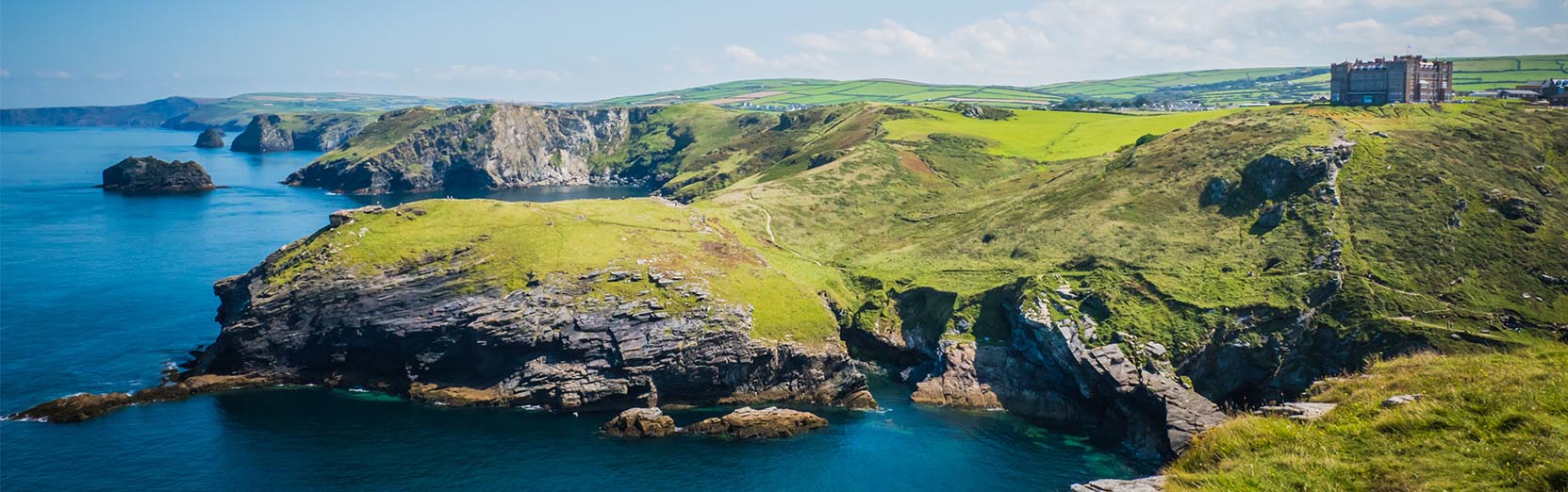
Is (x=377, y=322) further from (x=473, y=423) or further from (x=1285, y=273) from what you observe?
(x=1285, y=273)

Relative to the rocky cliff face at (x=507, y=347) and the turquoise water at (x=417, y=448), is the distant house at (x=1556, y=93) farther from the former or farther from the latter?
the rocky cliff face at (x=507, y=347)

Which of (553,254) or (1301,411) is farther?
(553,254)

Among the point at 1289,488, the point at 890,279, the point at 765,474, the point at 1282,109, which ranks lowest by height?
the point at 765,474

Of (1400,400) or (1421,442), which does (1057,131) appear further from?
(1421,442)

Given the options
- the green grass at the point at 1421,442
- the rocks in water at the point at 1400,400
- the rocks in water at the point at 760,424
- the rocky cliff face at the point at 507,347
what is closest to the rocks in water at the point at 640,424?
the rocks in water at the point at 760,424

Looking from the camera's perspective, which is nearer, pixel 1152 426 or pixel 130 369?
pixel 1152 426

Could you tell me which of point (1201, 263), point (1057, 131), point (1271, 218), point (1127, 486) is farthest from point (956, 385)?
point (1057, 131)

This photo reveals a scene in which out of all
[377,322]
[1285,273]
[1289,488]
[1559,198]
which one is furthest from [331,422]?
[1559,198]

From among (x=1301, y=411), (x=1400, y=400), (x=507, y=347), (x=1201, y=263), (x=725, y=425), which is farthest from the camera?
(x=1201, y=263)
